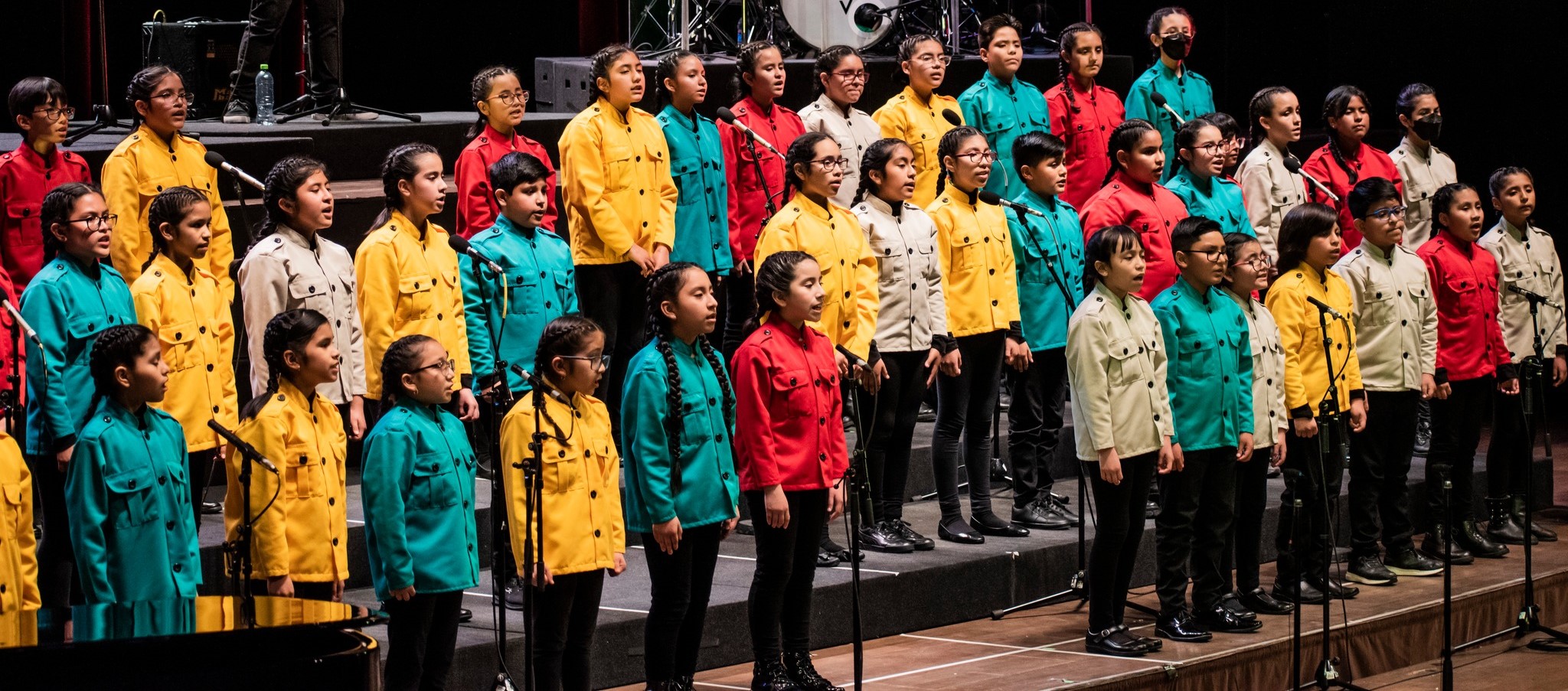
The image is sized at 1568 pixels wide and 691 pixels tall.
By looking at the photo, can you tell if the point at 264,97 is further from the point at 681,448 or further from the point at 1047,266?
the point at 681,448

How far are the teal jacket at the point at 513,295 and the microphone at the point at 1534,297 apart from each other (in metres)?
3.17

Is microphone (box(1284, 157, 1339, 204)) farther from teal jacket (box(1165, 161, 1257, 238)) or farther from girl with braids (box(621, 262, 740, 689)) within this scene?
girl with braids (box(621, 262, 740, 689))

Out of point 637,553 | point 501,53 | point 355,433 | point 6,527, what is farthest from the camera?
point 501,53

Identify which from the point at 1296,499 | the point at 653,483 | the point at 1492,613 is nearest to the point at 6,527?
the point at 653,483

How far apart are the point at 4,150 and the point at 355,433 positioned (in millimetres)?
1838

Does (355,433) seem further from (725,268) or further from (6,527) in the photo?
(725,268)

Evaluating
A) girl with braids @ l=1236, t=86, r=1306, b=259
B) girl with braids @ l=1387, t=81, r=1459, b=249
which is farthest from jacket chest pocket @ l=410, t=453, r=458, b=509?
girl with braids @ l=1387, t=81, r=1459, b=249

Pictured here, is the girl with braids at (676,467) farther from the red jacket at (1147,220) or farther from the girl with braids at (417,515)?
the red jacket at (1147,220)

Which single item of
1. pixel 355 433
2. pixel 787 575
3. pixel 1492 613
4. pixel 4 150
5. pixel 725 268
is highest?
pixel 4 150

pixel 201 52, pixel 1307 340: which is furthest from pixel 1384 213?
pixel 201 52

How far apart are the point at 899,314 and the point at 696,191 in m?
0.84

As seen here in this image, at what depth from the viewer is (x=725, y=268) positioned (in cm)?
595

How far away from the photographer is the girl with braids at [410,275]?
486 centimetres

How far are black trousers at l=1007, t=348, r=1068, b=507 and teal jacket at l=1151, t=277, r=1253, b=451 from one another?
22.2 inches
